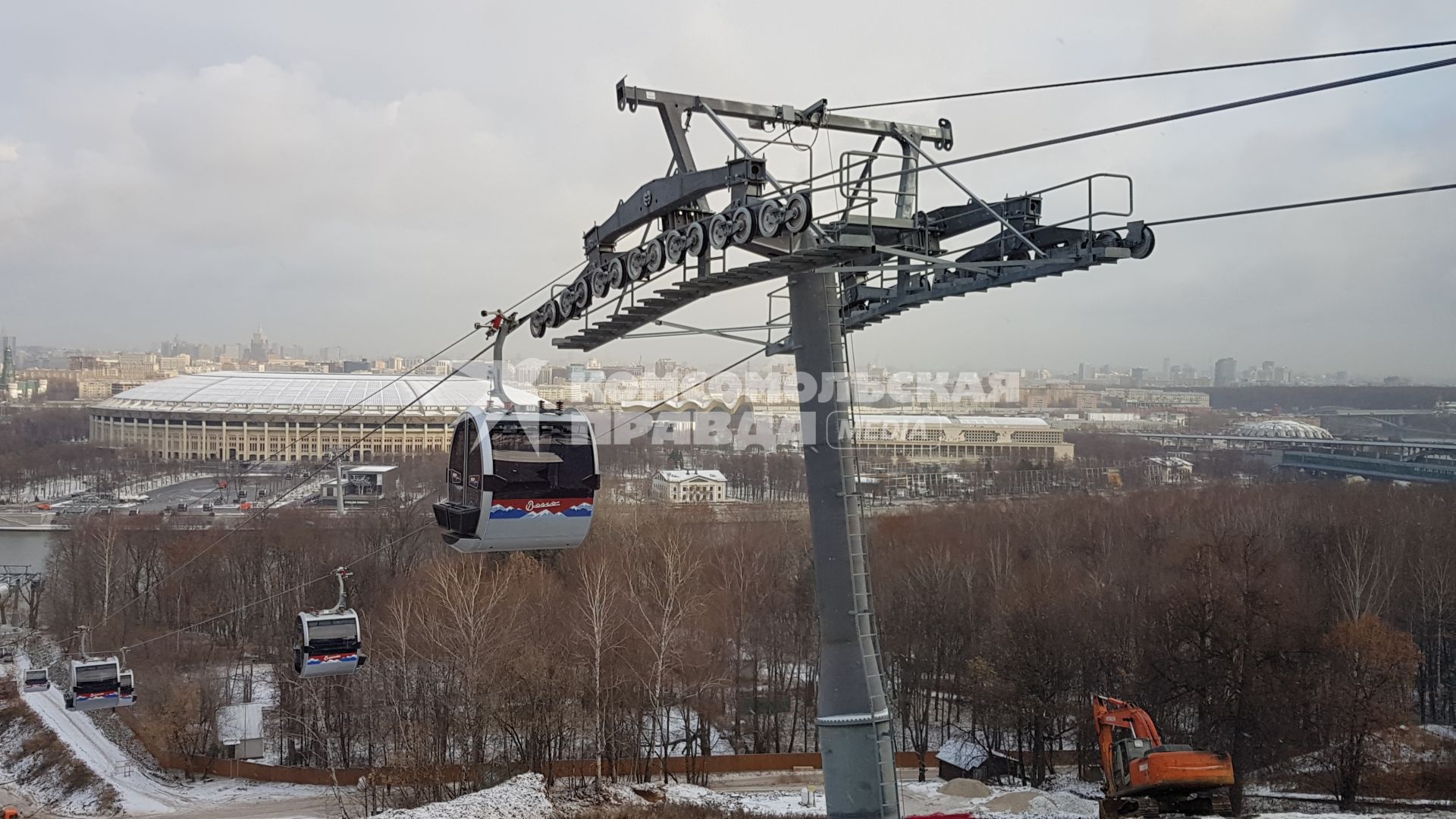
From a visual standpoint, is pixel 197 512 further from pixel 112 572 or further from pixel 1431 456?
pixel 1431 456

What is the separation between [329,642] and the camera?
1372 cm

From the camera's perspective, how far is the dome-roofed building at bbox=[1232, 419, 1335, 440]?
81875 millimetres

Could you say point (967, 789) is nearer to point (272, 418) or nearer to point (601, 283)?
point (601, 283)

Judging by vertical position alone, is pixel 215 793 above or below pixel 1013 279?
below

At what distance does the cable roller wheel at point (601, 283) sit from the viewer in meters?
8.40

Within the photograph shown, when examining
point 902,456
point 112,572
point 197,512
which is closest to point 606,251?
point 112,572

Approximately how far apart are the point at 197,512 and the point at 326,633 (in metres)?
49.0

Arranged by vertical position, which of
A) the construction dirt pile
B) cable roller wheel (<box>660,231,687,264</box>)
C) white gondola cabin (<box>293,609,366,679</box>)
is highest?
cable roller wheel (<box>660,231,687,264</box>)

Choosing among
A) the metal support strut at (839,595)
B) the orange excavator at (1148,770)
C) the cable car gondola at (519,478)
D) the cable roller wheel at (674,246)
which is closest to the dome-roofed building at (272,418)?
the orange excavator at (1148,770)

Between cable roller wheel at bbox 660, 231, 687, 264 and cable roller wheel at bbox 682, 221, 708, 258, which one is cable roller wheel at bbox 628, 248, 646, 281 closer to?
cable roller wheel at bbox 660, 231, 687, 264

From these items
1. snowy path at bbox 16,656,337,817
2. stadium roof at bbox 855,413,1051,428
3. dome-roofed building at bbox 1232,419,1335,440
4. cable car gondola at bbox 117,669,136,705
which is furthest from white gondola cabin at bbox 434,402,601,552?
dome-roofed building at bbox 1232,419,1335,440

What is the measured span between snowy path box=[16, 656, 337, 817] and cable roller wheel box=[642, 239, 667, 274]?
1683cm

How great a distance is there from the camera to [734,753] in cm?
2436

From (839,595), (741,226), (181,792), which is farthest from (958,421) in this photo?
(741,226)
